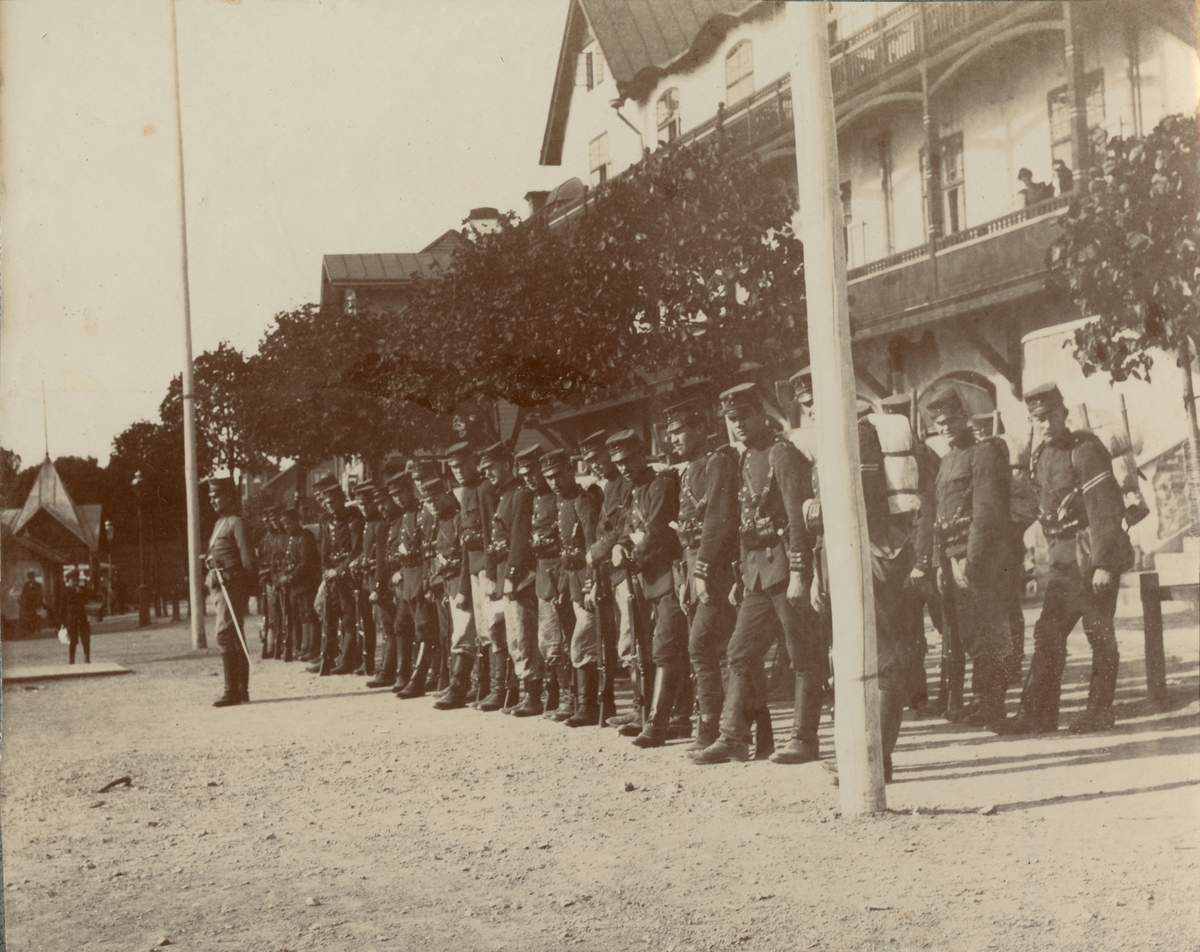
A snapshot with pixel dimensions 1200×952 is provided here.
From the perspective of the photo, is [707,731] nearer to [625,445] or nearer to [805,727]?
[805,727]

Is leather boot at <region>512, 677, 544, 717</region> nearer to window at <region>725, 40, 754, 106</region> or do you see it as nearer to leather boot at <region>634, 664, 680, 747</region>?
leather boot at <region>634, 664, 680, 747</region>

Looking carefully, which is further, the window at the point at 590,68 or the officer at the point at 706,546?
the officer at the point at 706,546

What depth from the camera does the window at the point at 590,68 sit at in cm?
709

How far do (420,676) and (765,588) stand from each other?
498 cm

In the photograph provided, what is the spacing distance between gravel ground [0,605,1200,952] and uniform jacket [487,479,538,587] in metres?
1.27

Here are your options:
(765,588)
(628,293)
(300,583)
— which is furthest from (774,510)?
(300,583)

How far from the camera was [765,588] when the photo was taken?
684 cm

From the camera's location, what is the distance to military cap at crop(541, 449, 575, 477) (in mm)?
9023

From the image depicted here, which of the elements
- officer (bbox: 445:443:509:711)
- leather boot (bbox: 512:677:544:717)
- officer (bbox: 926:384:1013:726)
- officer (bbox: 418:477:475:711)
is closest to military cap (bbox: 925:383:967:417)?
officer (bbox: 926:384:1013:726)

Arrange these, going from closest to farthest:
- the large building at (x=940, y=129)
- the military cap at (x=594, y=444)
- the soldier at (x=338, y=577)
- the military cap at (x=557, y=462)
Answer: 1. the large building at (x=940, y=129)
2. the military cap at (x=594, y=444)
3. the military cap at (x=557, y=462)
4. the soldier at (x=338, y=577)

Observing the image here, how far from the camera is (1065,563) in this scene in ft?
22.2

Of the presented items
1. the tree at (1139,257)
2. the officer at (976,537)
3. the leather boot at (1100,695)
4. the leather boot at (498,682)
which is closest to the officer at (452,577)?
the leather boot at (498,682)

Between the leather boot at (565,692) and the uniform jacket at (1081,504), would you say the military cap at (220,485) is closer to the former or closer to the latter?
the leather boot at (565,692)

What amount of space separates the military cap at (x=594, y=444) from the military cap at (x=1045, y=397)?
273 centimetres
